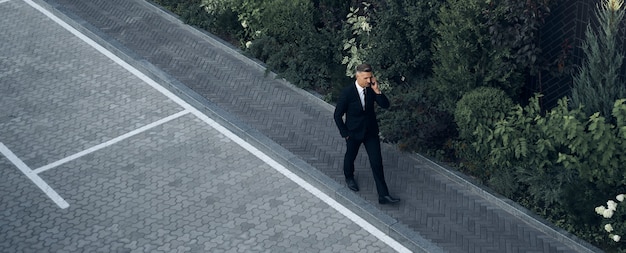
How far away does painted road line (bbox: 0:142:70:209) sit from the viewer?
45.6ft

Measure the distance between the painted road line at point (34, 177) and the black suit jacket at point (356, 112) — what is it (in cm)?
433

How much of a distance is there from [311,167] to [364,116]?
5.74ft

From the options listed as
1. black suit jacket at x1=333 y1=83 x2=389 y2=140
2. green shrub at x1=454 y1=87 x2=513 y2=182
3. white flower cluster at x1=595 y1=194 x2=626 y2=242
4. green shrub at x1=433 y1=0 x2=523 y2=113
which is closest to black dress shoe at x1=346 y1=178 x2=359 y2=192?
black suit jacket at x1=333 y1=83 x2=389 y2=140

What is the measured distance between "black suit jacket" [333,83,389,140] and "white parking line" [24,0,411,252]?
115 cm

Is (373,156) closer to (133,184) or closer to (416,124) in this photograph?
(416,124)

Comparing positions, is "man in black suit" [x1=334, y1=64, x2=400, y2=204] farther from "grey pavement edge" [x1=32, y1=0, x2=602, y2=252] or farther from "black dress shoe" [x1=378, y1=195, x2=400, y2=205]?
"grey pavement edge" [x1=32, y1=0, x2=602, y2=252]

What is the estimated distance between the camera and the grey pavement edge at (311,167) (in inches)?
498

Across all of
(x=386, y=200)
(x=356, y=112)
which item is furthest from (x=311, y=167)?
(x=356, y=112)

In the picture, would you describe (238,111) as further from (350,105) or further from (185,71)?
(350,105)

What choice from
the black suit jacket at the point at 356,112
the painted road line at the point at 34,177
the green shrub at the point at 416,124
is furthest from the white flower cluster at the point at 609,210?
the painted road line at the point at 34,177

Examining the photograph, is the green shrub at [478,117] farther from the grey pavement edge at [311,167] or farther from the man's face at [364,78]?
the man's face at [364,78]

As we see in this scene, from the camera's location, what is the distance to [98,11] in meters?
20.3

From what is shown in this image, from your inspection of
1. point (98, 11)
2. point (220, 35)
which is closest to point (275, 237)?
point (220, 35)

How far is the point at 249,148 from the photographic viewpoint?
15125 mm
